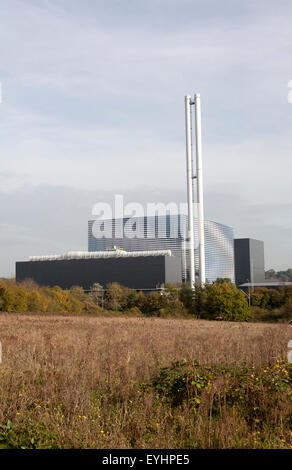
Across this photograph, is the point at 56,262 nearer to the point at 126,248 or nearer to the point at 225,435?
the point at 126,248

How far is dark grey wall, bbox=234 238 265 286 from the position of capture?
542ft

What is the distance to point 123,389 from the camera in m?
7.32

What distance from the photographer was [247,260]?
546ft

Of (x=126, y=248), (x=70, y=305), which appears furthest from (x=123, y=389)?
(x=126, y=248)

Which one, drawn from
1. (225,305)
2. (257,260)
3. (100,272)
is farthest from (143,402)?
(257,260)

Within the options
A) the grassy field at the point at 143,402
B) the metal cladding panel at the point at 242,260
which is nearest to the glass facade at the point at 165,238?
the metal cladding panel at the point at 242,260

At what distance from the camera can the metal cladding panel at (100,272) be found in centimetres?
9662

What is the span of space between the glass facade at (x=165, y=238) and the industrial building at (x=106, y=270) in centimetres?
933

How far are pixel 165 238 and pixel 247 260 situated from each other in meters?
52.0

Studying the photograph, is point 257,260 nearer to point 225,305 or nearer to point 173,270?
point 173,270

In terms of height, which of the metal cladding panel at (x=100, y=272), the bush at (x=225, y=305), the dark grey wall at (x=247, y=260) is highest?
the dark grey wall at (x=247, y=260)

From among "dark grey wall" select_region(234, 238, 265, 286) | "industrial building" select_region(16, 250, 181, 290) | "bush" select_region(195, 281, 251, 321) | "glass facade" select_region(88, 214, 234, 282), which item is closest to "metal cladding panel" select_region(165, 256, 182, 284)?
"industrial building" select_region(16, 250, 181, 290)

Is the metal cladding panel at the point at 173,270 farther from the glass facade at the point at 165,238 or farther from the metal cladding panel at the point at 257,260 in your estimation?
the metal cladding panel at the point at 257,260
